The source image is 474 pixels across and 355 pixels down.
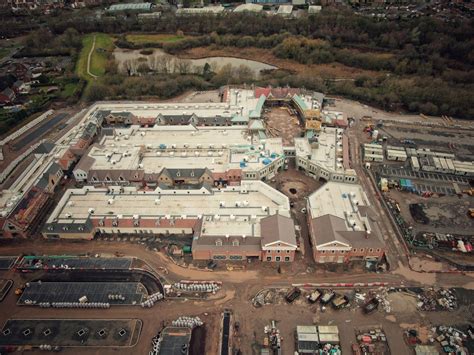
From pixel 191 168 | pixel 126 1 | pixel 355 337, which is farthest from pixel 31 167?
pixel 126 1

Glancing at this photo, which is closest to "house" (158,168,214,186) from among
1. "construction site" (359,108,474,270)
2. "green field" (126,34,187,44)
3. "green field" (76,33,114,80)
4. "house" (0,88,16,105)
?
"construction site" (359,108,474,270)

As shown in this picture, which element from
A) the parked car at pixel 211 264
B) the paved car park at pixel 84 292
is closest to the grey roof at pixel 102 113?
the paved car park at pixel 84 292

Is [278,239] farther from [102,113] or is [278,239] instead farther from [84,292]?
[102,113]

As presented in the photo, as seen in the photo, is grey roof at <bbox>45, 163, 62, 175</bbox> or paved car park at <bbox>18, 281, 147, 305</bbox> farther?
grey roof at <bbox>45, 163, 62, 175</bbox>

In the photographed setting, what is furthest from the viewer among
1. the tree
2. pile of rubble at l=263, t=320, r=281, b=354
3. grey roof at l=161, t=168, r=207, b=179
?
the tree

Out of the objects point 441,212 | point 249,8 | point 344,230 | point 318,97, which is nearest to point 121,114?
point 318,97

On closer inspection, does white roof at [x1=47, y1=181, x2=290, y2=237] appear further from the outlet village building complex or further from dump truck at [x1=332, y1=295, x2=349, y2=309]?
dump truck at [x1=332, y1=295, x2=349, y2=309]
